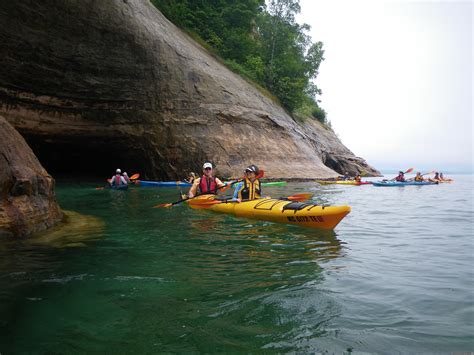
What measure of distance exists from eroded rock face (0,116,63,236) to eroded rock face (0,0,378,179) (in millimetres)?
10875

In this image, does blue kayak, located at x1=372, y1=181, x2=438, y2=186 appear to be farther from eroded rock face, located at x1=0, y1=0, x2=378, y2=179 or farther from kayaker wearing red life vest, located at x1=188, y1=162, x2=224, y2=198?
kayaker wearing red life vest, located at x1=188, y1=162, x2=224, y2=198

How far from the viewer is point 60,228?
21.8ft

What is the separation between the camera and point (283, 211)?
23.7 feet

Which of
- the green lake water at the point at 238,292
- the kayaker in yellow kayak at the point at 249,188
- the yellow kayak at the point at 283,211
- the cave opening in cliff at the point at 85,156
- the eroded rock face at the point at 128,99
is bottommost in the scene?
the green lake water at the point at 238,292

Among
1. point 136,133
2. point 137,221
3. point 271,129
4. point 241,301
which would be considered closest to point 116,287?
point 241,301

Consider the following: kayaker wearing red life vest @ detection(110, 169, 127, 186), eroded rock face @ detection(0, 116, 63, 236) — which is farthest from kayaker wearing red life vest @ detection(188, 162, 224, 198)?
kayaker wearing red life vest @ detection(110, 169, 127, 186)

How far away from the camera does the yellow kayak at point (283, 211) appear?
6.53 m

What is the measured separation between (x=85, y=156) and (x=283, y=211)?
63.6 ft

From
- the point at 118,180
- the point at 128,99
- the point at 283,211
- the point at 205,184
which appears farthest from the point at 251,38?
the point at 283,211

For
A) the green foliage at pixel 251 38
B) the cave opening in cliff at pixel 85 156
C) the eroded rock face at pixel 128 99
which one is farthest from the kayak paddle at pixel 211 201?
the green foliage at pixel 251 38

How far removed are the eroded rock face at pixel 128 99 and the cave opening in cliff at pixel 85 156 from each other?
8 centimetres

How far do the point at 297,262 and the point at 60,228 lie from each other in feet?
15.2

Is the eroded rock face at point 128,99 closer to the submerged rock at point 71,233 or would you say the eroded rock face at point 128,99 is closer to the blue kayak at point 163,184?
the blue kayak at point 163,184

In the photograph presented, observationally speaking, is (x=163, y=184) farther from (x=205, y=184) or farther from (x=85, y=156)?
(x=85, y=156)
